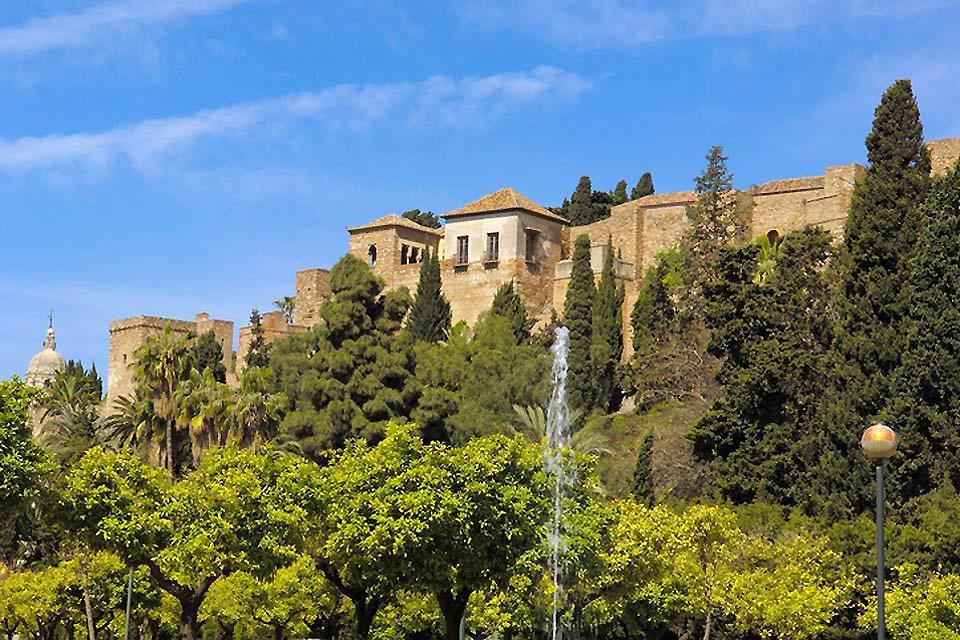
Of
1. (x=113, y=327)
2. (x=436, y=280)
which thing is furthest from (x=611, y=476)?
(x=113, y=327)

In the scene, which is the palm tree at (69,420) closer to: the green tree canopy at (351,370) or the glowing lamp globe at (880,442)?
the green tree canopy at (351,370)

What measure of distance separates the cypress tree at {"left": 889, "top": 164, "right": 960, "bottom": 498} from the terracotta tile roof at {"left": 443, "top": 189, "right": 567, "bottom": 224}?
3037 centimetres

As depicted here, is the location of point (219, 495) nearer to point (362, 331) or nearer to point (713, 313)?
point (713, 313)

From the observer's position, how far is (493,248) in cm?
6638

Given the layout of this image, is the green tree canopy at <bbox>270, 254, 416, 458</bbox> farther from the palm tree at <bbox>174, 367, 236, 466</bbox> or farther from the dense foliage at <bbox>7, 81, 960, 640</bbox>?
the palm tree at <bbox>174, 367, 236, 466</bbox>

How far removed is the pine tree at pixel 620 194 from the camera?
280 feet

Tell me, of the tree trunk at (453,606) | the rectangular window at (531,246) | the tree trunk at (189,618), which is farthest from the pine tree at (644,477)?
the rectangular window at (531,246)

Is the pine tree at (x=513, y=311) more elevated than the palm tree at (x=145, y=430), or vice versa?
the pine tree at (x=513, y=311)

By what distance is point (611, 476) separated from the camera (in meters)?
46.4

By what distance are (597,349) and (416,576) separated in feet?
92.8

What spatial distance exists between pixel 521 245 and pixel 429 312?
718 cm

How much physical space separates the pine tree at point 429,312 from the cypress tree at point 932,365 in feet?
84.3

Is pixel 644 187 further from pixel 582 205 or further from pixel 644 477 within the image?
pixel 644 477

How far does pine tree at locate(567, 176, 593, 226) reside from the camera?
82.2m
